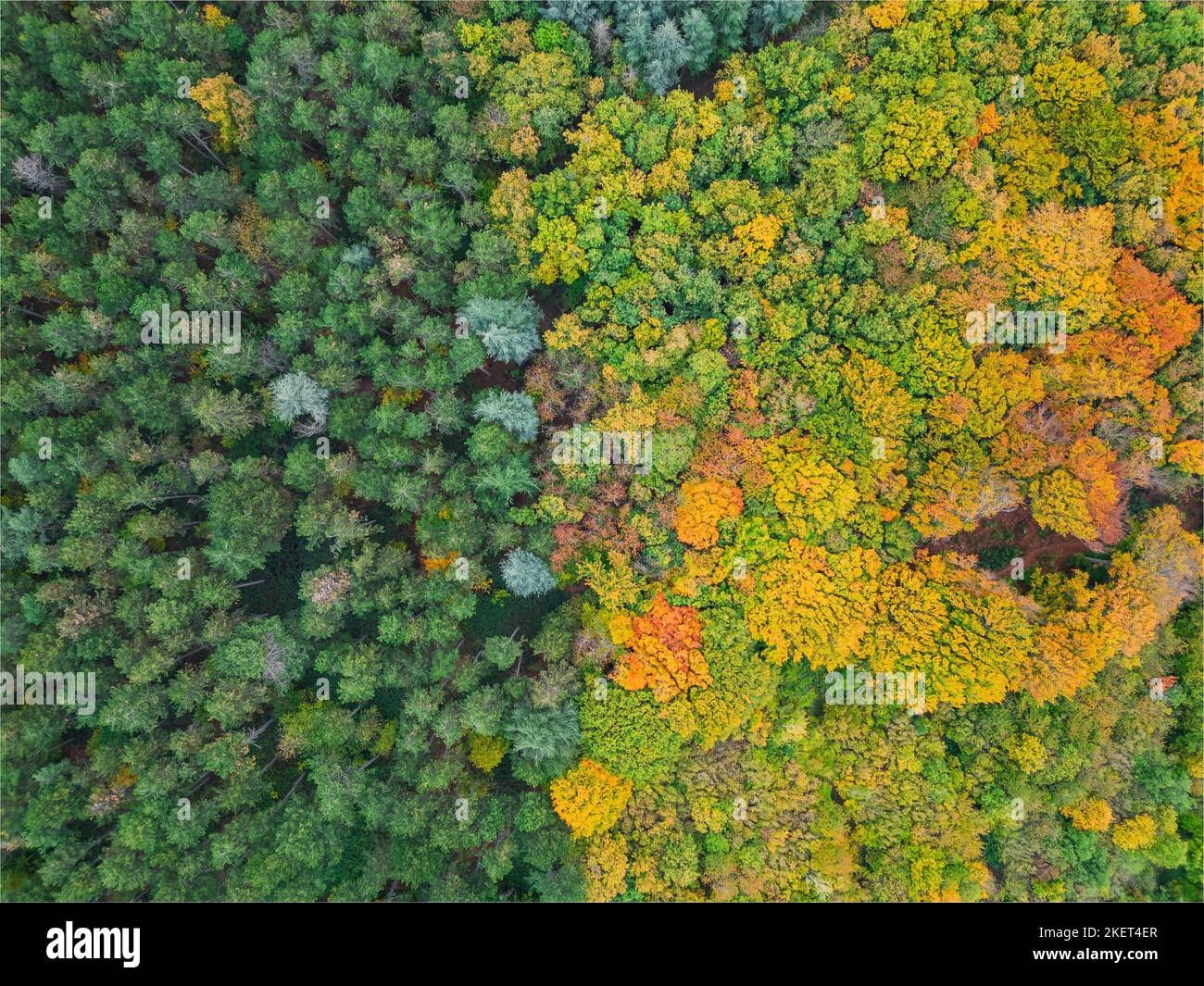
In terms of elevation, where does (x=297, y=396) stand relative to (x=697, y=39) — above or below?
below

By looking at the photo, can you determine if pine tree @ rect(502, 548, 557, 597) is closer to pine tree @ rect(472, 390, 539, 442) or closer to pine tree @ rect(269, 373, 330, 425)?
pine tree @ rect(472, 390, 539, 442)

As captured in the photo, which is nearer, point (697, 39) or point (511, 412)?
point (697, 39)

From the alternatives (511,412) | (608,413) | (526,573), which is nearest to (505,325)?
(511,412)

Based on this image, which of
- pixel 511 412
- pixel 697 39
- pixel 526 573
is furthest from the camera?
pixel 526 573

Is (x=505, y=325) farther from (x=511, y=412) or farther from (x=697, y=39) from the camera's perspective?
(x=697, y=39)

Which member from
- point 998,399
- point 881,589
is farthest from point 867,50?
point 881,589

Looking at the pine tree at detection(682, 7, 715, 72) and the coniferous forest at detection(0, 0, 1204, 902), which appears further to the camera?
the coniferous forest at detection(0, 0, 1204, 902)

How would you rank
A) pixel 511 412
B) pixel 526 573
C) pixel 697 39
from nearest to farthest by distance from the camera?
pixel 697 39, pixel 511 412, pixel 526 573

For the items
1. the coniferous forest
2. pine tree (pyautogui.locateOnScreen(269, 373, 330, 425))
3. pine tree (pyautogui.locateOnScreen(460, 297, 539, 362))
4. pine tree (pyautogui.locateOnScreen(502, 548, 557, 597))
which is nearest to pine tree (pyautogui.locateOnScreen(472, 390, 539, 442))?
the coniferous forest

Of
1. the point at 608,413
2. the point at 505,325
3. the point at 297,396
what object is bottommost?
the point at 608,413
